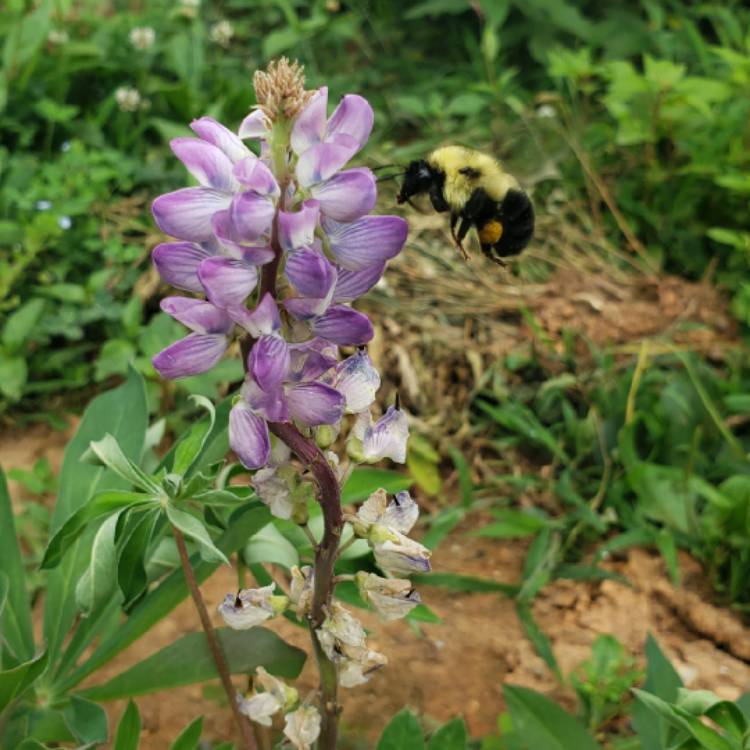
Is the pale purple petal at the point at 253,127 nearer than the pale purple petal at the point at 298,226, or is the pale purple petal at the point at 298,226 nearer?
the pale purple petal at the point at 298,226

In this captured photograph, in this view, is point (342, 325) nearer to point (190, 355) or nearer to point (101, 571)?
point (190, 355)

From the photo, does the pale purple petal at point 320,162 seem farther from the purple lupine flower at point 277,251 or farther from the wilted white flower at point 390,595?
the wilted white flower at point 390,595

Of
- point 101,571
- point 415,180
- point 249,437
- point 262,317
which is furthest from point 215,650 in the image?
point 415,180

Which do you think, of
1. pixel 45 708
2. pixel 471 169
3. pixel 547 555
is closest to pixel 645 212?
pixel 547 555

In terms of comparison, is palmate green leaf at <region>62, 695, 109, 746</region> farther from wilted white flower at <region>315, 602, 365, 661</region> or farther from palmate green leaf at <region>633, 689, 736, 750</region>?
palmate green leaf at <region>633, 689, 736, 750</region>

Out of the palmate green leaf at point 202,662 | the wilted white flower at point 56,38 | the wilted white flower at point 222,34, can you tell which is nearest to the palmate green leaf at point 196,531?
the palmate green leaf at point 202,662
